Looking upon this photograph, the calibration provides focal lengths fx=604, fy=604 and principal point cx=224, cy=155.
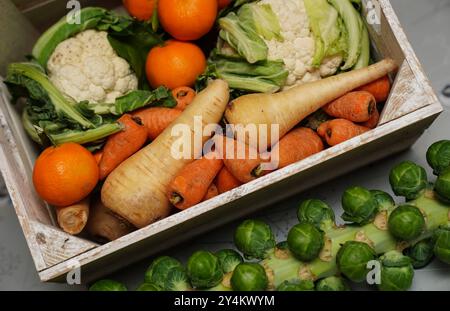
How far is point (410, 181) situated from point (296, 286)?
0.28 metres

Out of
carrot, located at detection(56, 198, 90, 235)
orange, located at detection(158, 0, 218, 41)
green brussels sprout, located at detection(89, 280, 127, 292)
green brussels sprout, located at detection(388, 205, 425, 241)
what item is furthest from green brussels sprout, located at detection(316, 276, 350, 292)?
orange, located at detection(158, 0, 218, 41)

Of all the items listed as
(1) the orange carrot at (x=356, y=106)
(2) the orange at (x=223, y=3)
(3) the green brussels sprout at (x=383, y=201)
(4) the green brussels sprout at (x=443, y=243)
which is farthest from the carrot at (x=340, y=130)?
(2) the orange at (x=223, y=3)

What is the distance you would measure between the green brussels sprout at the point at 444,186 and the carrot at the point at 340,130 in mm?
170

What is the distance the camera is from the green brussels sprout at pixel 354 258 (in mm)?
985

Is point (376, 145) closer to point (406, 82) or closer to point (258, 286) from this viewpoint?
point (406, 82)

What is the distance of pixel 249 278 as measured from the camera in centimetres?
98

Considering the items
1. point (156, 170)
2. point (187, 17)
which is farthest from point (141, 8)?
point (156, 170)

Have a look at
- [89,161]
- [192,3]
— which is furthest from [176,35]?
[89,161]

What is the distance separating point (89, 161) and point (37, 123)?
0.15 metres

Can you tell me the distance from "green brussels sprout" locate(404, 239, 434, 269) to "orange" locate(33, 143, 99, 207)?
1.98 ft

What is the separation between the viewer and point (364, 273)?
39.6 inches

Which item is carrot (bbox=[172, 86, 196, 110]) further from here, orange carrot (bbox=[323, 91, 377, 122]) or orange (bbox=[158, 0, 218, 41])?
orange carrot (bbox=[323, 91, 377, 122])

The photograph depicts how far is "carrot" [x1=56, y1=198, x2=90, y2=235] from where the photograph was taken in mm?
1104

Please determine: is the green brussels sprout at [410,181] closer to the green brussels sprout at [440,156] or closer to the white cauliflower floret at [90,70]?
the green brussels sprout at [440,156]
